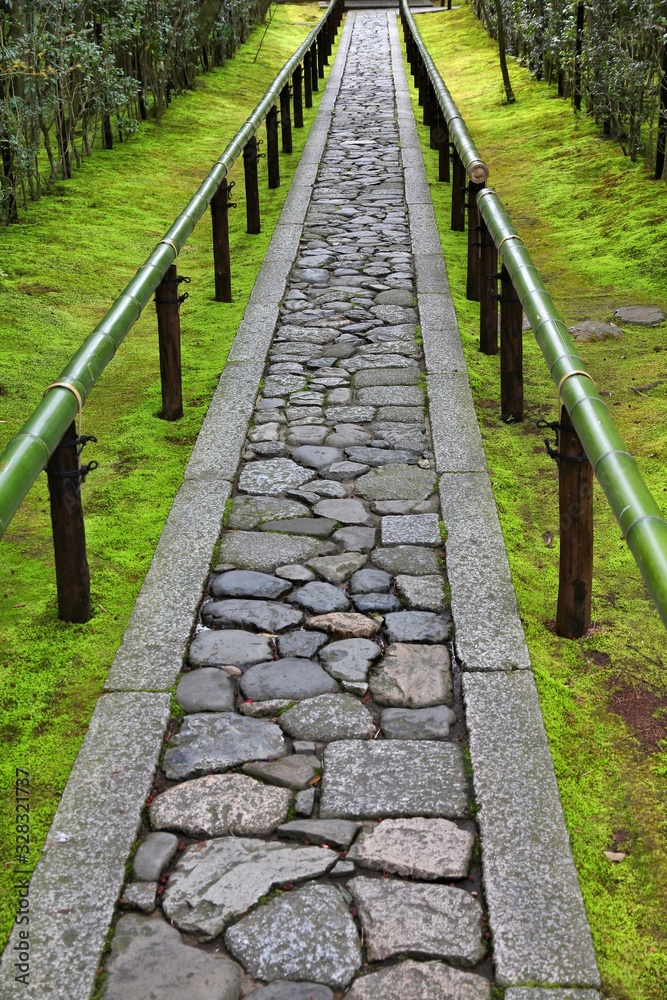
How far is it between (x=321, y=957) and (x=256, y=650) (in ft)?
4.01

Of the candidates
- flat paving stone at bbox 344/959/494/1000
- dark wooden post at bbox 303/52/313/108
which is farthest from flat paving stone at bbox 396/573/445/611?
dark wooden post at bbox 303/52/313/108

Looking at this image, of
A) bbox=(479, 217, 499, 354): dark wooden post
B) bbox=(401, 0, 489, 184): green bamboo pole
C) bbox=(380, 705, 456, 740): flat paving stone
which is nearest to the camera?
bbox=(380, 705, 456, 740): flat paving stone

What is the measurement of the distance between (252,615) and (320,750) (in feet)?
2.40

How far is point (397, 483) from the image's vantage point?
443 cm

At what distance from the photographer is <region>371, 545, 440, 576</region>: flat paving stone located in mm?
3768

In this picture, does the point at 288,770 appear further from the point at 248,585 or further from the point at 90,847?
the point at 248,585

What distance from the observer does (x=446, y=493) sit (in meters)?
4.29

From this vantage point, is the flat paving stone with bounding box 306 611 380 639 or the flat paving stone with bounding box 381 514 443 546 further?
the flat paving stone with bounding box 381 514 443 546

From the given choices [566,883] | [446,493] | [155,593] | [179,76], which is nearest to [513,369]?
[446,493]

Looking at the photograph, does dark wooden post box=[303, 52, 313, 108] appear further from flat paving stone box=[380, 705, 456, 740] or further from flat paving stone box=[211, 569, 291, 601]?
flat paving stone box=[380, 705, 456, 740]

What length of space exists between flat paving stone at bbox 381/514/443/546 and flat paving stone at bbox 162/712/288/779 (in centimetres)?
117

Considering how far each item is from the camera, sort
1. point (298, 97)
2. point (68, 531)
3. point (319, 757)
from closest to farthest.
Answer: point (319, 757), point (68, 531), point (298, 97)

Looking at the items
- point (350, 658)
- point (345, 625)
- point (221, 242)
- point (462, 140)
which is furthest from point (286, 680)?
point (462, 140)

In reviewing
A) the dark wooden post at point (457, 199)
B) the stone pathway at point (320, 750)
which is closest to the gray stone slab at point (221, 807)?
the stone pathway at point (320, 750)
